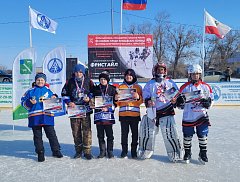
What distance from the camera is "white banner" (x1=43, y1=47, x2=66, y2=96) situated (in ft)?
21.1

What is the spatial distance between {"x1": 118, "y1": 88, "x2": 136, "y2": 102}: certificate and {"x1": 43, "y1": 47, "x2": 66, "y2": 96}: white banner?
2951 millimetres

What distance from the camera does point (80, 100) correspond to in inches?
166

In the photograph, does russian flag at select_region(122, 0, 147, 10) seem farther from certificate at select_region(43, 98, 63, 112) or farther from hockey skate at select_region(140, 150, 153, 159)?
hockey skate at select_region(140, 150, 153, 159)

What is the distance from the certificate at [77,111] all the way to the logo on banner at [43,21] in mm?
6651

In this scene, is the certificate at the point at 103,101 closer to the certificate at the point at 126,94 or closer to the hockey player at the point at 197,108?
the certificate at the point at 126,94

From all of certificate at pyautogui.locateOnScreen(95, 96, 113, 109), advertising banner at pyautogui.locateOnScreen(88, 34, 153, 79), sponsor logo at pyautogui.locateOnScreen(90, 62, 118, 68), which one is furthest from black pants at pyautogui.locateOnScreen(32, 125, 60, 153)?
sponsor logo at pyautogui.locateOnScreen(90, 62, 118, 68)

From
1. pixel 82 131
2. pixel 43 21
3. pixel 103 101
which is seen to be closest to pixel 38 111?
pixel 82 131

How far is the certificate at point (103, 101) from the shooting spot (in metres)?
4.14

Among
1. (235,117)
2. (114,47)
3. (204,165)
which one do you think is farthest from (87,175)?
(114,47)

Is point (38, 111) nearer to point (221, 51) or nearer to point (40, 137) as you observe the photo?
point (40, 137)

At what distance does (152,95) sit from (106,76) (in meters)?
0.88

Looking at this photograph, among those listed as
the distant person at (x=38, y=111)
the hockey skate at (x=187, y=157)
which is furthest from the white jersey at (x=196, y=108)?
the distant person at (x=38, y=111)

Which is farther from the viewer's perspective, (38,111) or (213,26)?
(213,26)

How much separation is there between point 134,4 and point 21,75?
8054mm
